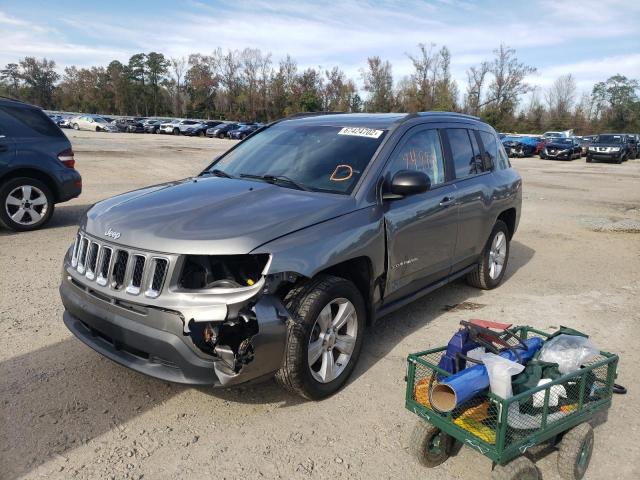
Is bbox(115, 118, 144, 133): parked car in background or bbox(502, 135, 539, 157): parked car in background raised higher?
bbox(115, 118, 144, 133): parked car in background

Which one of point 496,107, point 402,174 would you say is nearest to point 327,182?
point 402,174

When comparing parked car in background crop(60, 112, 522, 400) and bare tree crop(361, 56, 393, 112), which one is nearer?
parked car in background crop(60, 112, 522, 400)

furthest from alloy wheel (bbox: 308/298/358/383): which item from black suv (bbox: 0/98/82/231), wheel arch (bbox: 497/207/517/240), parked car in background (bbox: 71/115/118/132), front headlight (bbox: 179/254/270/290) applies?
parked car in background (bbox: 71/115/118/132)

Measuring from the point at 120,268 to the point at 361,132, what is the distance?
7.01 ft

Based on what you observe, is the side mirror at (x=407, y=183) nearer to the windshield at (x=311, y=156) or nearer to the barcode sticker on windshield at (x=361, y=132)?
the windshield at (x=311, y=156)

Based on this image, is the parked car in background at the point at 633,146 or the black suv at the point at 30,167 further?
the parked car in background at the point at 633,146

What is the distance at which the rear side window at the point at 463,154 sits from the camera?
497 cm

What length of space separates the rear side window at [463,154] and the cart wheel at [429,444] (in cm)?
267

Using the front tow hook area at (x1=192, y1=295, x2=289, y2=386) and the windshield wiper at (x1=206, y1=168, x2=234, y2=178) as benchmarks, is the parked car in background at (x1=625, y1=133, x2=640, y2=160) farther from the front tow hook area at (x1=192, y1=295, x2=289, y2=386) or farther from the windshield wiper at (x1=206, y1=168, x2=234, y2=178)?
the front tow hook area at (x1=192, y1=295, x2=289, y2=386)

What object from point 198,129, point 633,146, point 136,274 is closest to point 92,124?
point 198,129

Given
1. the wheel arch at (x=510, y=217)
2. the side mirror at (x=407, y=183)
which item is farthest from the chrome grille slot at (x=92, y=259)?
the wheel arch at (x=510, y=217)

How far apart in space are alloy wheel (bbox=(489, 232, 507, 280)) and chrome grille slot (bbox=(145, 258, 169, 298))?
3.88 metres

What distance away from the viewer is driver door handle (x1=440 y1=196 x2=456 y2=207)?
4.52 m

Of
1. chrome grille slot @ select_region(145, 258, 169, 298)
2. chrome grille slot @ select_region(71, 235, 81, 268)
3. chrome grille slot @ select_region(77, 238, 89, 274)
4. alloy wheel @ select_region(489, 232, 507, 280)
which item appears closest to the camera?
chrome grille slot @ select_region(145, 258, 169, 298)
